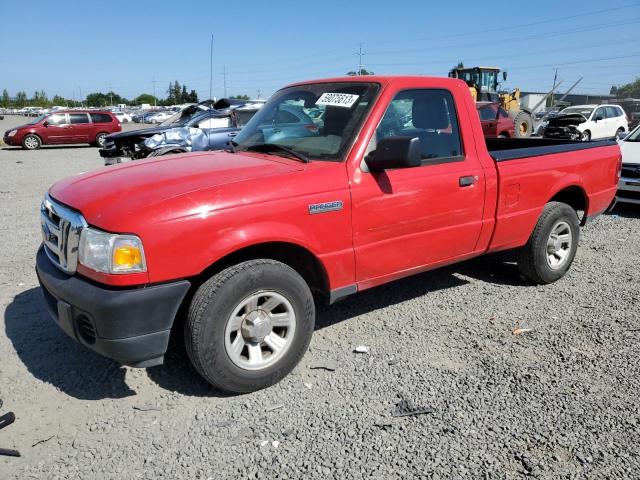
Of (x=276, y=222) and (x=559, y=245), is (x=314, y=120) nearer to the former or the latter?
(x=276, y=222)

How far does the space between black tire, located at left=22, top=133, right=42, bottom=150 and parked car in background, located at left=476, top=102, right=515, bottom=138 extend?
58.1 ft

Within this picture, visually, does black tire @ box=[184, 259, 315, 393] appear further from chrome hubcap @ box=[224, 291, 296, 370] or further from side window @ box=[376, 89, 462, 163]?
side window @ box=[376, 89, 462, 163]

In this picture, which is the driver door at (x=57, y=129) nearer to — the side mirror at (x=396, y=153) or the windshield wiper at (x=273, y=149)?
the windshield wiper at (x=273, y=149)

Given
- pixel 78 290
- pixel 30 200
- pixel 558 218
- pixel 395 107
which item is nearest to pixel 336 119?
pixel 395 107

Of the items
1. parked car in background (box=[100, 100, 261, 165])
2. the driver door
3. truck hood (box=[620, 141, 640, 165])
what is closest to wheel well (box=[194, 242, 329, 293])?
truck hood (box=[620, 141, 640, 165])

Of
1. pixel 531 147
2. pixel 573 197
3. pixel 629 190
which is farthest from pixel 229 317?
pixel 629 190

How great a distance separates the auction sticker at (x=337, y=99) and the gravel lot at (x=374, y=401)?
5.73 feet

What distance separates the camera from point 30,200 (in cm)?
912

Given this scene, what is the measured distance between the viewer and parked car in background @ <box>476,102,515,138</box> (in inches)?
639

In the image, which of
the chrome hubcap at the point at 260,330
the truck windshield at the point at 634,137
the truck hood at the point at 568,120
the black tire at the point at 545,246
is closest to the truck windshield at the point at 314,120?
the chrome hubcap at the point at 260,330

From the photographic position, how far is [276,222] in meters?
3.00

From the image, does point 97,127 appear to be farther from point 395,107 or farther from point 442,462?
point 442,462

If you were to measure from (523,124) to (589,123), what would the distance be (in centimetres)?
254

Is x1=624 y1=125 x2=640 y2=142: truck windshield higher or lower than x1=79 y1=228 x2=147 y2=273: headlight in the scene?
higher
